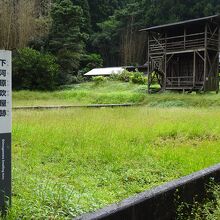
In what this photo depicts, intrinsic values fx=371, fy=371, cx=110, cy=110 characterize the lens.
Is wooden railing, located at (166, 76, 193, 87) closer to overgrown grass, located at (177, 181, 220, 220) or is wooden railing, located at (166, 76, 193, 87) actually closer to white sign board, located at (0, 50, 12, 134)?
overgrown grass, located at (177, 181, 220, 220)

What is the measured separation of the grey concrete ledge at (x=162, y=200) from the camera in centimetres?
337

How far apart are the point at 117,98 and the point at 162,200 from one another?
787 inches

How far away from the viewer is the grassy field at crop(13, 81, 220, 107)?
2033cm

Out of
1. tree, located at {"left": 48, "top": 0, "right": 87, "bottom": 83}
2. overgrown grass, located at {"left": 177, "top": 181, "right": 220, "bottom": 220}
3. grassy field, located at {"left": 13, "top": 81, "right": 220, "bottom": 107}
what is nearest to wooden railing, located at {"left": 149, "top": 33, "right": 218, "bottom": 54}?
grassy field, located at {"left": 13, "top": 81, "right": 220, "bottom": 107}

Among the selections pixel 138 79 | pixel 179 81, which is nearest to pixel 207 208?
pixel 179 81

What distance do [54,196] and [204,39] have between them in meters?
22.6

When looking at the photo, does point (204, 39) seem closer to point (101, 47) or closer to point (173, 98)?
point (173, 98)

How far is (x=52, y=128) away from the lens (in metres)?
9.52

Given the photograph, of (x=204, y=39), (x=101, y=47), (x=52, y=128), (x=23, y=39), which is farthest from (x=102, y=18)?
(x=52, y=128)

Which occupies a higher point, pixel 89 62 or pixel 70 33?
pixel 70 33

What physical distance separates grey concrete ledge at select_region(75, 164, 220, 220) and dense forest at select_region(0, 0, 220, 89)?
25.6m

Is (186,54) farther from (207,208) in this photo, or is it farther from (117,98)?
(207,208)

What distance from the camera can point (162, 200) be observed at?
158 inches

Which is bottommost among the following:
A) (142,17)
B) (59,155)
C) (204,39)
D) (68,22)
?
(59,155)
